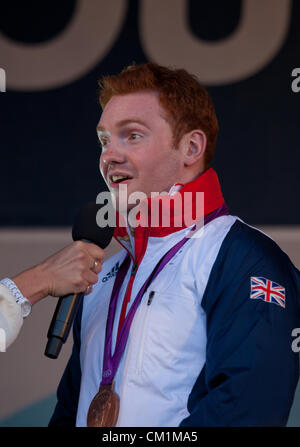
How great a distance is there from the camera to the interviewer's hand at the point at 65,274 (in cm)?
132

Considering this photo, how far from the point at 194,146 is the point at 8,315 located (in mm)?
575

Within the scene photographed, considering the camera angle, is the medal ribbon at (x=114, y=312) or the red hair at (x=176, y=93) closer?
the medal ribbon at (x=114, y=312)

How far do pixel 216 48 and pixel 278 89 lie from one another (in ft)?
0.96

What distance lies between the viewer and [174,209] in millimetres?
1404

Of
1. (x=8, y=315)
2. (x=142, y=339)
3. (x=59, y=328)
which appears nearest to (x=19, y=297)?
(x=8, y=315)

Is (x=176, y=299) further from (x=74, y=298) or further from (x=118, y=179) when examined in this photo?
(x=118, y=179)

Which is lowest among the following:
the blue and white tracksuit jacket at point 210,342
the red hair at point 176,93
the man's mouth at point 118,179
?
the blue and white tracksuit jacket at point 210,342

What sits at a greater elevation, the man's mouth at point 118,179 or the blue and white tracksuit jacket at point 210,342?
the man's mouth at point 118,179

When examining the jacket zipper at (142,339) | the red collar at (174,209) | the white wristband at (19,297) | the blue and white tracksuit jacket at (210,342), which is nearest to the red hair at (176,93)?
the red collar at (174,209)

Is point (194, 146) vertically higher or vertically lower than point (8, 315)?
higher

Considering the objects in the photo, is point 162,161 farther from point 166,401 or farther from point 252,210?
point 252,210

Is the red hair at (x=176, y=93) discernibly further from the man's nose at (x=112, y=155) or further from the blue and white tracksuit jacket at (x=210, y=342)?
the blue and white tracksuit jacket at (x=210, y=342)

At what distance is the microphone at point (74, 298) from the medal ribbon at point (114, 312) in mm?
105

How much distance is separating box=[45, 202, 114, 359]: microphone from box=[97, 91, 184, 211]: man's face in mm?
76
